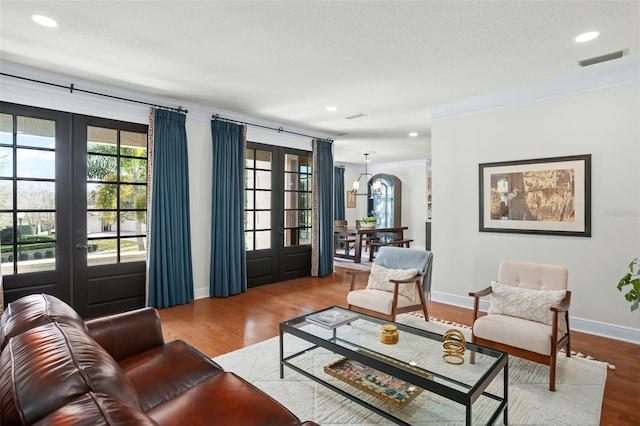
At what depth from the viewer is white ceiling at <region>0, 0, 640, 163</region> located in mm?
2445

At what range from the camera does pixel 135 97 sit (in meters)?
4.23

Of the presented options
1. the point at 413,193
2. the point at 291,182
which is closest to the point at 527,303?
the point at 291,182

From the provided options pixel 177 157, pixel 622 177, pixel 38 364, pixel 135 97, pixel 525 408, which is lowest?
pixel 525 408

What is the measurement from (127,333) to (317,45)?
255 centimetres

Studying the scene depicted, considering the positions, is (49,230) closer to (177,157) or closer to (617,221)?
(177,157)

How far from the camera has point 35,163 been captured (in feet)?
12.0

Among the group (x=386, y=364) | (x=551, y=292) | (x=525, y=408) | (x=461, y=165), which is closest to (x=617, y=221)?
(x=551, y=292)

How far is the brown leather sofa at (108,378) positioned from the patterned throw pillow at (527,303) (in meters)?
2.21

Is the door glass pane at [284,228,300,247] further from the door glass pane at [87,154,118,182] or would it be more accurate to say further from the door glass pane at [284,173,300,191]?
the door glass pane at [87,154,118,182]

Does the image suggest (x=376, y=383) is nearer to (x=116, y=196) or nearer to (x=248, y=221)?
(x=116, y=196)

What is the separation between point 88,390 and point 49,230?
3.57 metres

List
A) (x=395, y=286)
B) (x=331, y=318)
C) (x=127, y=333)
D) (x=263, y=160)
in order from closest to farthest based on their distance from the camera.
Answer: (x=127, y=333)
(x=331, y=318)
(x=395, y=286)
(x=263, y=160)

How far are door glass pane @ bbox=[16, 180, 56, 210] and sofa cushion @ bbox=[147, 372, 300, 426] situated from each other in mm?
3165

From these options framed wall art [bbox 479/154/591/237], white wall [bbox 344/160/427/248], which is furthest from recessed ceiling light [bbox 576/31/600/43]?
white wall [bbox 344/160/427/248]
